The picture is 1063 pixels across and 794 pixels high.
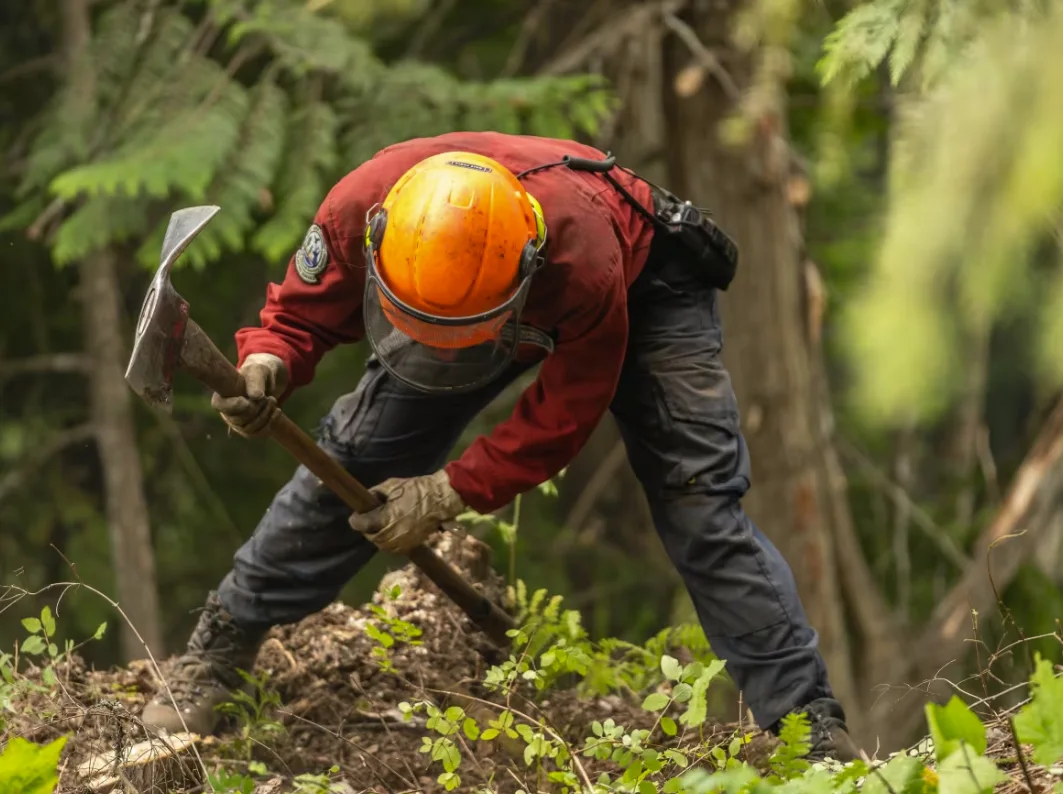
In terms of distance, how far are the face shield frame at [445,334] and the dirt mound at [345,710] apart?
570 mm

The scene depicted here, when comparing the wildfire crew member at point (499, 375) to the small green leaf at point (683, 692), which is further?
the wildfire crew member at point (499, 375)

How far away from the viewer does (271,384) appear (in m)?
3.18

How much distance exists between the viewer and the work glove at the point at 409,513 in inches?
131

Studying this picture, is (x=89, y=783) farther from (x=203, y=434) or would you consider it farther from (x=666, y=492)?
(x=203, y=434)

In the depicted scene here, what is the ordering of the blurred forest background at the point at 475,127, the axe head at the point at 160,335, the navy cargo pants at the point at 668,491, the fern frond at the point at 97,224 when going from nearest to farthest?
the axe head at the point at 160,335 → the navy cargo pants at the point at 668,491 → the blurred forest background at the point at 475,127 → the fern frond at the point at 97,224

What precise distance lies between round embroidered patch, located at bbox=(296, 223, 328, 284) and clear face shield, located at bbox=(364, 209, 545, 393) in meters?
0.23

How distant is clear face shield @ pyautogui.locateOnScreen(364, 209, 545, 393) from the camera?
9.66 ft

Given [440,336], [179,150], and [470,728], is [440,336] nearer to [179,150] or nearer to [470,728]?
[470,728]

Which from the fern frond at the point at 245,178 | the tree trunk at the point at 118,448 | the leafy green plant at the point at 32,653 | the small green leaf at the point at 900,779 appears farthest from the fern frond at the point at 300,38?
the small green leaf at the point at 900,779

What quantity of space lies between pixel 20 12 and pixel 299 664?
5.28 metres

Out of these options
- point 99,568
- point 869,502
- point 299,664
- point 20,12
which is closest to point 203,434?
point 99,568

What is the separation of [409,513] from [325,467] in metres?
0.26

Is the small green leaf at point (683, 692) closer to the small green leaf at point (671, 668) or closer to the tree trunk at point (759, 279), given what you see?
the small green leaf at point (671, 668)

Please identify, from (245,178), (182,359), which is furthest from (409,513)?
(245,178)
